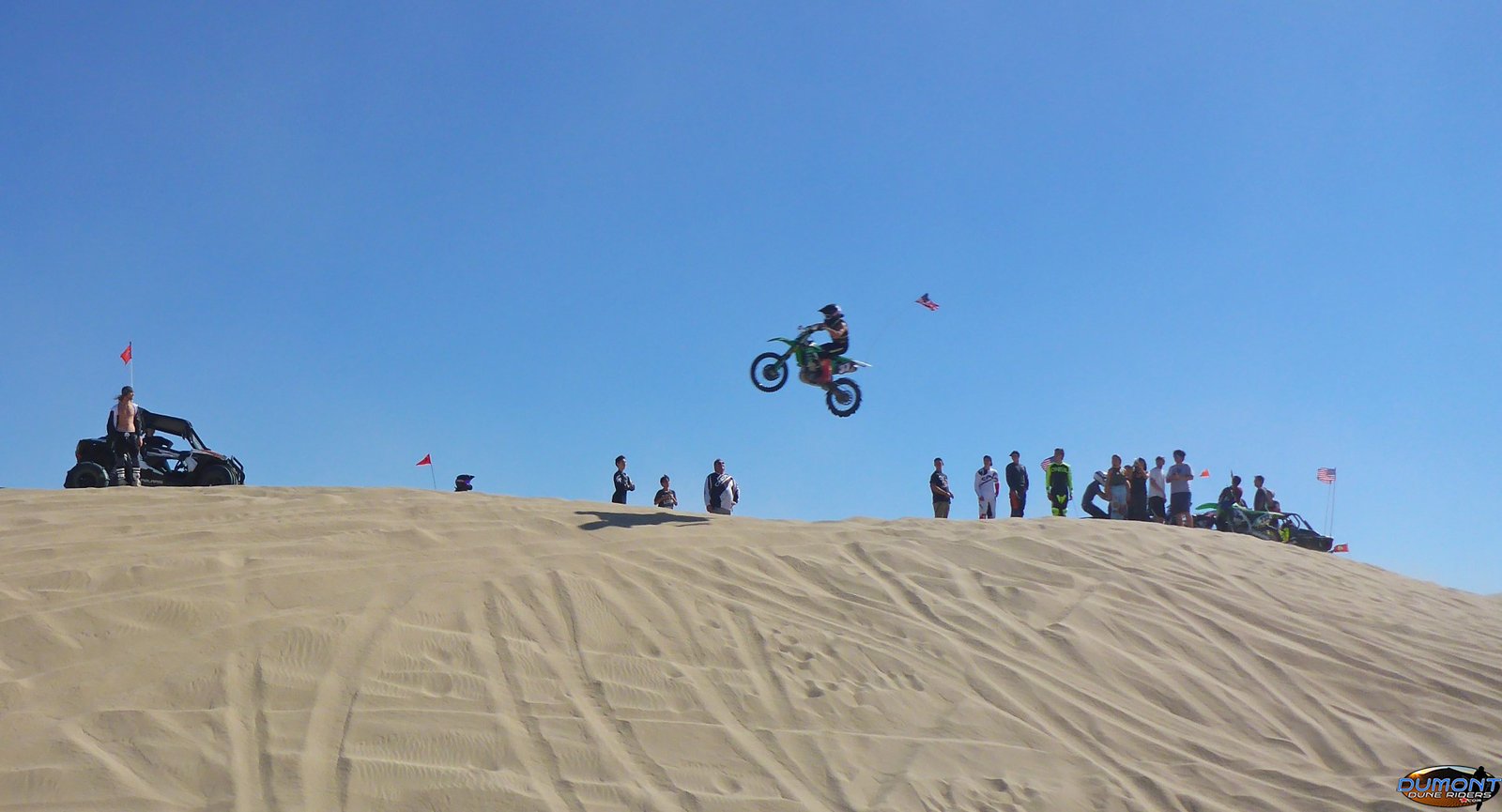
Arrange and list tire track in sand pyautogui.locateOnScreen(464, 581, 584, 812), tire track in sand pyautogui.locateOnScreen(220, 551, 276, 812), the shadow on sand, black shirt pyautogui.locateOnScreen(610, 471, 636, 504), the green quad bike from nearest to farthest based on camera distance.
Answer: tire track in sand pyautogui.locateOnScreen(220, 551, 276, 812)
tire track in sand pyautogui.locateOnScreen(464, 581, 584, 812)
the shadow on sand
black shirt pyautogui.locateOnScreen(610, 471, 636, 504)
the green quad bike

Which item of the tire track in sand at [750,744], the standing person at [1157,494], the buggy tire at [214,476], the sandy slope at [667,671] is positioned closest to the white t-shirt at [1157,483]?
the standing person at [1157,494]

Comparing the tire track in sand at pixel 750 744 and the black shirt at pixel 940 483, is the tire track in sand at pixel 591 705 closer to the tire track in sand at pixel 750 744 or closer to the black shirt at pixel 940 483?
the tire track in sand at pixel 750 744

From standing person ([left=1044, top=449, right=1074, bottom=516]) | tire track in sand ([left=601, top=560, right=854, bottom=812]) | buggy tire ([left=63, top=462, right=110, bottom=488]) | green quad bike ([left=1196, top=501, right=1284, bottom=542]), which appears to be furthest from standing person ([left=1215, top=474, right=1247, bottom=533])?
buggy tire ([left=63, top=462, right=110, bottom=488])

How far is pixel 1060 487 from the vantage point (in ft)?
47.0

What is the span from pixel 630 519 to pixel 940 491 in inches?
198

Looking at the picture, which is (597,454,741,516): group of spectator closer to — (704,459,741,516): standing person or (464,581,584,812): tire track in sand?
(704,459,741,516): standing person

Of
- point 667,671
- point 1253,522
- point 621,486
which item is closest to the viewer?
point 667,671

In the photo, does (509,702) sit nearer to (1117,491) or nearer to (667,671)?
(667,671)

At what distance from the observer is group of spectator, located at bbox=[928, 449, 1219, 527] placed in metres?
13.9

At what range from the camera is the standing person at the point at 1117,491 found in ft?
47.8

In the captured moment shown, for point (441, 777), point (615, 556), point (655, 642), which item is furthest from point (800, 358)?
point (441, 777)

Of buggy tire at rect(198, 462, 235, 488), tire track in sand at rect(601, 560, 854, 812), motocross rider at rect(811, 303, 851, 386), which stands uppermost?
motocross rider at rect(811, 303, 851, 386)

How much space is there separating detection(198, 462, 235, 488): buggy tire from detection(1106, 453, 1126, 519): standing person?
1270cm

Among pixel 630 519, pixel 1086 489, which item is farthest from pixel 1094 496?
pixel 630 519
